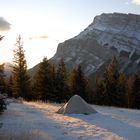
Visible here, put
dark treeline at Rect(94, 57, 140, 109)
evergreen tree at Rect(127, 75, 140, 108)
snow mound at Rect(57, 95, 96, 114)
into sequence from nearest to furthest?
1. snow mound at Rect(57, 95, 96, 114)
2. dark treeline at Rect(94, 57, 140, 109)
3. evergreen tree at Rect(127, 75, 140, 108)

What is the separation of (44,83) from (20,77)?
518cm

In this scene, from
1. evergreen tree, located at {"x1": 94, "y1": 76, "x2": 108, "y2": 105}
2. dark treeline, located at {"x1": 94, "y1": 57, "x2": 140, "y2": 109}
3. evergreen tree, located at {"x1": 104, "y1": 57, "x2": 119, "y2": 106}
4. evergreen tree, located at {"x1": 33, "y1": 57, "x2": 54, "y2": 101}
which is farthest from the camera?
evergreen tree, located at {"x1": 94, "y1": 76, "x2": 108, "y2": 105}

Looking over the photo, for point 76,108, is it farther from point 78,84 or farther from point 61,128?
point 78,84

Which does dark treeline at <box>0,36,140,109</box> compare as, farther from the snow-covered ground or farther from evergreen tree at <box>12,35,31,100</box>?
the snow-covered ground

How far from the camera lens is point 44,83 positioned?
54250mm

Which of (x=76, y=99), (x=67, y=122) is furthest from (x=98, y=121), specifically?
(x=76, y=99)

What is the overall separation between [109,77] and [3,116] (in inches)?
1685

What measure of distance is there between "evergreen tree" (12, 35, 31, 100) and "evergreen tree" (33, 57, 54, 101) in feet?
7.45

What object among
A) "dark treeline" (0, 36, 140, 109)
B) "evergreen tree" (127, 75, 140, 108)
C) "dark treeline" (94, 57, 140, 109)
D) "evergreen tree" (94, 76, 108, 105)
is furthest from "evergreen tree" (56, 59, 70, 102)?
"evergreen tree" (127, 75, 140, 108)

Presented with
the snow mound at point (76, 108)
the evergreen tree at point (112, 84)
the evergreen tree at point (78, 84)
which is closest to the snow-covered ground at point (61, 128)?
the snow mound at point (76, 108)

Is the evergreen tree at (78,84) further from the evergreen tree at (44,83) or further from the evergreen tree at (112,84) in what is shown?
the evergreen tree at (44,83)

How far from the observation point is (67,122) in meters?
18.6

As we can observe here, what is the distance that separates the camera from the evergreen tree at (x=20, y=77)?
56.7 metres

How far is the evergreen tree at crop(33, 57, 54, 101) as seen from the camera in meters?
53.8
